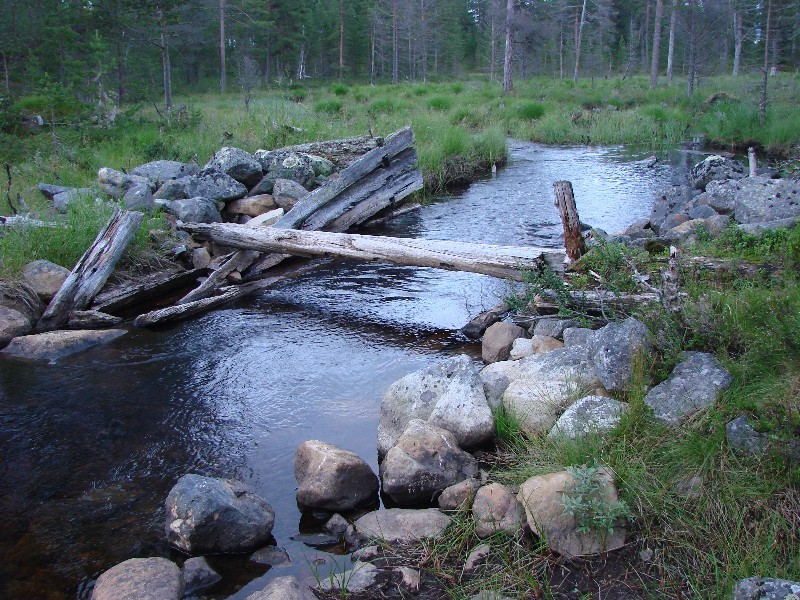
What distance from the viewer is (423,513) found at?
11.6 feet

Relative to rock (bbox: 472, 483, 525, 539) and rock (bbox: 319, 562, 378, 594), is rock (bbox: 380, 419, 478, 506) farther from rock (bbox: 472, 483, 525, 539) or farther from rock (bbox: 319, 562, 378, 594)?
rock (bbox: 319, 562, 378, 594)

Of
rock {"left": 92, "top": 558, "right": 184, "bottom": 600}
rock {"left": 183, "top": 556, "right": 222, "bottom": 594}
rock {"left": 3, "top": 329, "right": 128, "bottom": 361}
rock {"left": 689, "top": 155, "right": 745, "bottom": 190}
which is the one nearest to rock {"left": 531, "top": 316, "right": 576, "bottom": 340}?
rock {"left": 183, "top": 556, "right": 222, "bottom": 594}

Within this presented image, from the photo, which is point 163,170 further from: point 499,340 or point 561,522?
point 561,522

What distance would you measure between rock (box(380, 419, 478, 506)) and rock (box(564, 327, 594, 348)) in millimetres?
1214

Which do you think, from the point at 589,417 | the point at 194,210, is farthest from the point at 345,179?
the point at 589,417

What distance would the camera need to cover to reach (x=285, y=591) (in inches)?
114

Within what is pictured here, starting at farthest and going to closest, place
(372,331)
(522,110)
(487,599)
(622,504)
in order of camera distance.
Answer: (522,110) → (372,331) → (622,504) → (487,599)

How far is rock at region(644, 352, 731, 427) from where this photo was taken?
11.5ft

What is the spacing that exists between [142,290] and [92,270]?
0.58m

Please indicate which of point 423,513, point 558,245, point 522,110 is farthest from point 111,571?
point 522,110

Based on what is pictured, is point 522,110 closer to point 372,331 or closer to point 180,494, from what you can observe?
point 372,331

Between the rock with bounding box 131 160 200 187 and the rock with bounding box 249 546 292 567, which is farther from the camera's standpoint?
the rock with bounding box 131 160 200 187

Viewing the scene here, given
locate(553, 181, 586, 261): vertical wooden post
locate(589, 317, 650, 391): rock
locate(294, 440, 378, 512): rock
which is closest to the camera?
locate(294, 440, 378, 512): rock

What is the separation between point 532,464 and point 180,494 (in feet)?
6.32
